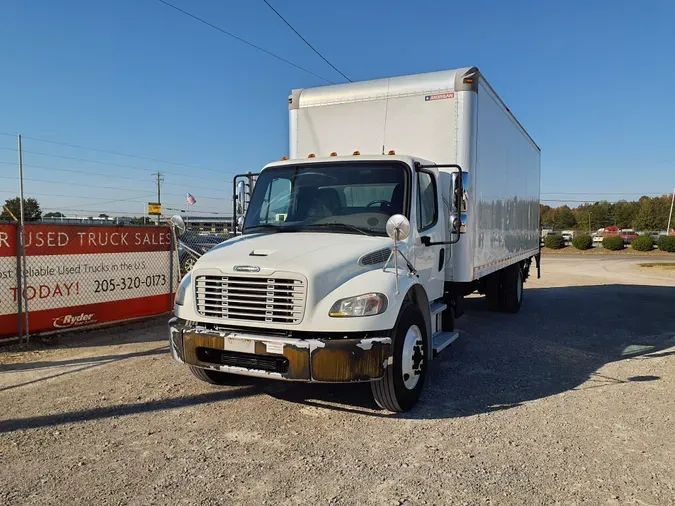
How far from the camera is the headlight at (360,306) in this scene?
4.15 metres

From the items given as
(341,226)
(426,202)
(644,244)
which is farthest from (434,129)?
(644,244)

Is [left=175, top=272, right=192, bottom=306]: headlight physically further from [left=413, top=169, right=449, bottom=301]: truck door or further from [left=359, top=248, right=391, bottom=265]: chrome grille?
[left=413, top=169, right=449, bottom=301]: truck door

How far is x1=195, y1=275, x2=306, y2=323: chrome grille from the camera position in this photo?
13.8 feet

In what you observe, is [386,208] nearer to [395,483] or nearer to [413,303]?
[413,303]

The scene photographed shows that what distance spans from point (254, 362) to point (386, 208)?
2.04 meters

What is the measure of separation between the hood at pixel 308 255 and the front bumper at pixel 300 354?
0.43 m

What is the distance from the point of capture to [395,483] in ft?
11.1

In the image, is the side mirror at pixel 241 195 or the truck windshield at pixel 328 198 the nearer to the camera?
the truck windshield at pixel 328 198

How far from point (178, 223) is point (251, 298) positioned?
5.86 feet

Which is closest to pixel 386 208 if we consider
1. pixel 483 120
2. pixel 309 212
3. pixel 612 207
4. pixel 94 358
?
pixel 309 212

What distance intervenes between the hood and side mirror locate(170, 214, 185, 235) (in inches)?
28.5

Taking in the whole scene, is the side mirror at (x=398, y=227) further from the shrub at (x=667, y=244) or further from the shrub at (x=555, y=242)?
the shrub at (x=555, y=242)

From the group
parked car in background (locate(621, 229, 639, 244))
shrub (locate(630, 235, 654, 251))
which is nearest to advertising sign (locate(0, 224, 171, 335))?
shrub (locate(630, 235, 654, 251))

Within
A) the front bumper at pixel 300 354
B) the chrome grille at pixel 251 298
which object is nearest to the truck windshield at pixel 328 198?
the chrome grille at pixel 251 298
